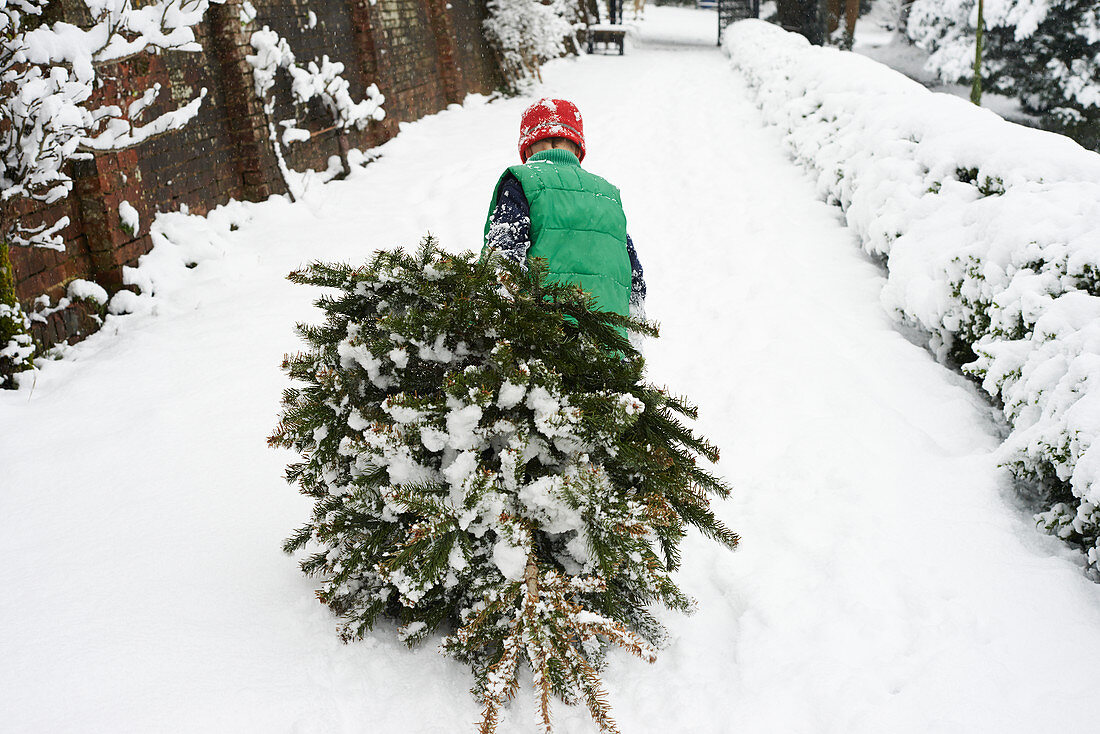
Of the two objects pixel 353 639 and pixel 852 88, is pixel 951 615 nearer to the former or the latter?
pixel 353 639

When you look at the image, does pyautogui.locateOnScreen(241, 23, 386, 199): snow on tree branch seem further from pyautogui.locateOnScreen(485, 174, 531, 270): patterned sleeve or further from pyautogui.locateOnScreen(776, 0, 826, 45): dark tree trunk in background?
pyautogui.locateOnScreen(776, 0, 826, 45): dark tree trunk in background

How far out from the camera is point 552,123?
9.53 feet

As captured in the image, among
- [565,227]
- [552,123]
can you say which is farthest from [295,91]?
[565,227]

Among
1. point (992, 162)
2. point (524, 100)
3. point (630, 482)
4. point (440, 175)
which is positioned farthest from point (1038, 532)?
point (524, 100)

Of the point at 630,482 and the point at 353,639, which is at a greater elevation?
the point at 630,482

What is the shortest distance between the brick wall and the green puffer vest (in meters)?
3.68

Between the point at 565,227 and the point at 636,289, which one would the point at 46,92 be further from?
the point at 636,289

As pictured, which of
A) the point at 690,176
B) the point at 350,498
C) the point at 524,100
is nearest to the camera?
the point at 350,498

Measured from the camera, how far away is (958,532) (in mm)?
2838

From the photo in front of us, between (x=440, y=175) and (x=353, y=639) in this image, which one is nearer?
(x=353, y=639)

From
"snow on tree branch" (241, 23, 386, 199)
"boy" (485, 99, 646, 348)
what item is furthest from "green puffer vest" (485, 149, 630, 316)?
"snow on tree branch" (241, 23, 386, 199)

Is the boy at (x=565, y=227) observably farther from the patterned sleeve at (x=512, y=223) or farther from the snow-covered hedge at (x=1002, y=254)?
the snow-covered hedge at (x=1002, y=254)

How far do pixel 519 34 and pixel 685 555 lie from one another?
14.7m

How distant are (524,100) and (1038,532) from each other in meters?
14.1
